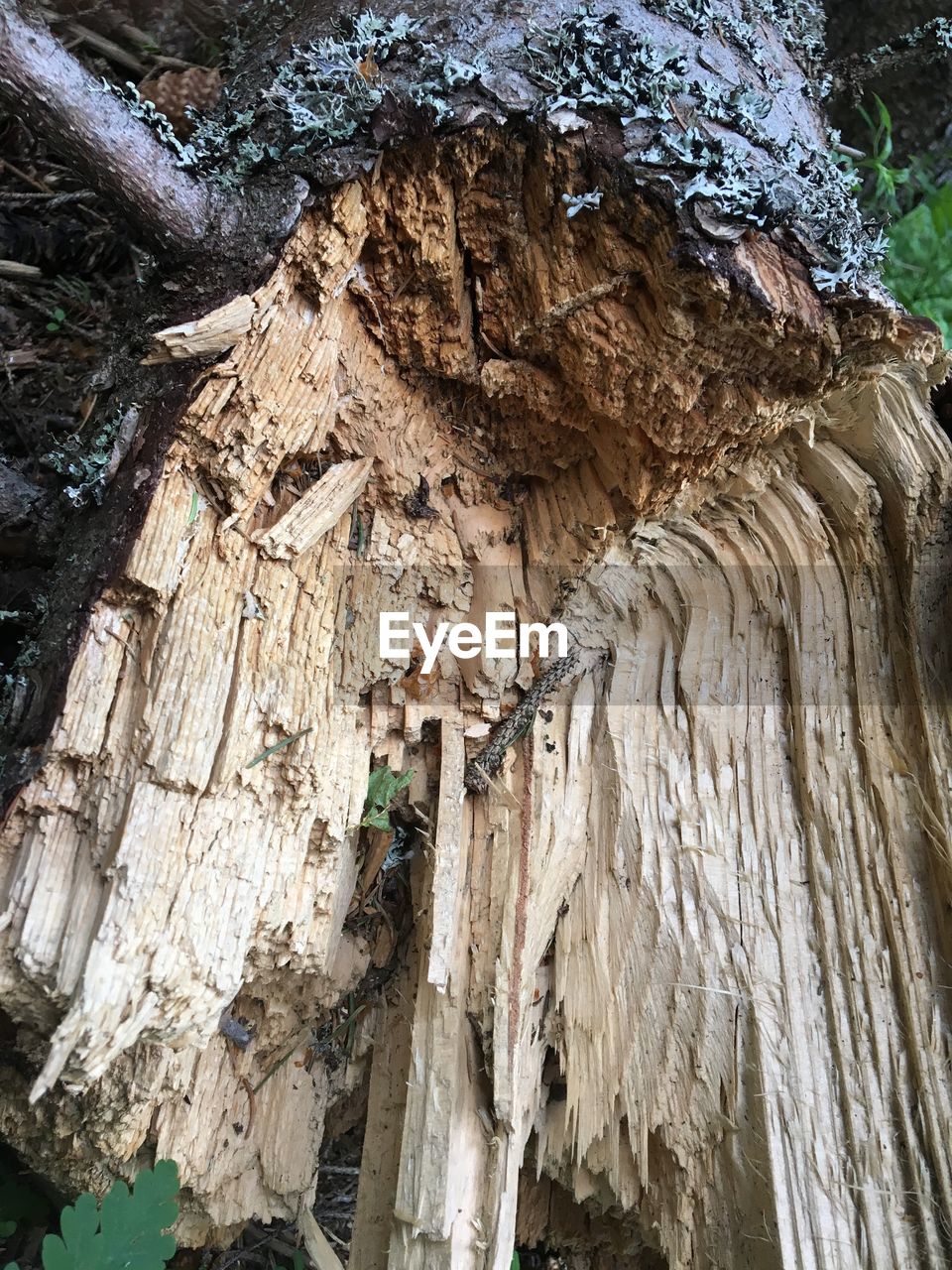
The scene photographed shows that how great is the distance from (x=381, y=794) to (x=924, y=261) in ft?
6.91

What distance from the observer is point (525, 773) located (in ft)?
5.42

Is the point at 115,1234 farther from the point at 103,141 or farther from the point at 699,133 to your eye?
the point at 699,133

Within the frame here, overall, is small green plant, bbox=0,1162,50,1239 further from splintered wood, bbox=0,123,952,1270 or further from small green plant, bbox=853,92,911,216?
small green plant, bbox=853,92,911,216

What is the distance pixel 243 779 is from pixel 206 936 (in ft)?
0.76

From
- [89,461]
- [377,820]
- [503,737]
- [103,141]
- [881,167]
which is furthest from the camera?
[881,167]

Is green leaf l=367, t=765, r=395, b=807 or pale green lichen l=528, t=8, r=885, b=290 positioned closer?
pale green lichen l=528, t=8, r=885, b=290

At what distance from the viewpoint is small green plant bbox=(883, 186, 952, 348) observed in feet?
7.18

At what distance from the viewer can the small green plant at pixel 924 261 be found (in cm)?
219

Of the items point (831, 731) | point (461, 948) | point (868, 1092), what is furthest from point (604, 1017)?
point (831, 731)

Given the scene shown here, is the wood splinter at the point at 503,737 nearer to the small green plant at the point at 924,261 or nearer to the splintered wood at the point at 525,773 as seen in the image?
the splintered wood at the point at 525,773

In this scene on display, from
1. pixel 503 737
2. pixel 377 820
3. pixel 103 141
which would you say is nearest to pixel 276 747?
pixel 377 820

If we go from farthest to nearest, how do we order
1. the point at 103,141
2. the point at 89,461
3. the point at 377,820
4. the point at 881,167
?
1. the point at 881,167
2. the point at 377,820
3. the point at 89,461
4. the point at 103,141

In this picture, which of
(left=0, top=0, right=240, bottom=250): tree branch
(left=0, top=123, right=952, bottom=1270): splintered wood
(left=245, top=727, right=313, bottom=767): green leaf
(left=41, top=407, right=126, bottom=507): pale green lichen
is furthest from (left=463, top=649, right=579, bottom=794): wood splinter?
(left=0, top=0, right=240, bottom=250): tree branch

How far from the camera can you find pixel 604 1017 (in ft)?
5.13
